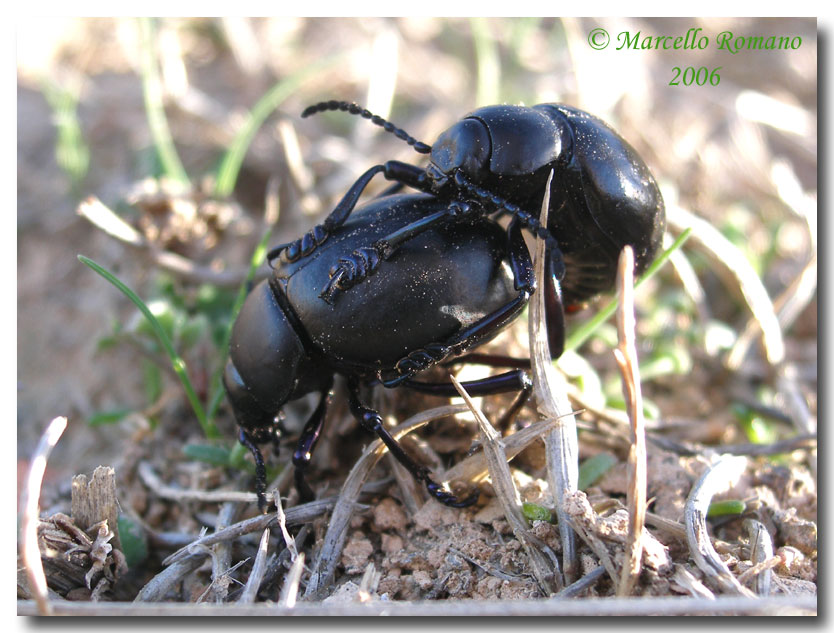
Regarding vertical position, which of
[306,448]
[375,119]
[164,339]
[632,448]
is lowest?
[306,448]

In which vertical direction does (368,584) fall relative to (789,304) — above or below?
below

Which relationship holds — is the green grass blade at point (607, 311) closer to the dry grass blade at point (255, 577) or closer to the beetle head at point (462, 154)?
the beetle head at point (462, 154)

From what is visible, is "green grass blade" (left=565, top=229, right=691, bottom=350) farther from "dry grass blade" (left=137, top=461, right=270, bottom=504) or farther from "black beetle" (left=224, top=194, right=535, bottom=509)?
"dry grass blade" (left=137, top=461, right=270, bottom=504)

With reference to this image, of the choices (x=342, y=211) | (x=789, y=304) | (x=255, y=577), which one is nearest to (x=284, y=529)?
(x=255, y=577)

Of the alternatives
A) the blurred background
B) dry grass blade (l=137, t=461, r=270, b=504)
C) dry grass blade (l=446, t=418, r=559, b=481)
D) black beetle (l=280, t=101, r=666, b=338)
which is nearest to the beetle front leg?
black beetle (l=280, t=101, r=666, b=338)

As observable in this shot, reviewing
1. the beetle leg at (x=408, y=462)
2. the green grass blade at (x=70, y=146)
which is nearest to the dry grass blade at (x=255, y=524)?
the beetle leg at (x=408, y=462)

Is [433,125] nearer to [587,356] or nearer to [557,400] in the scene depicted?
[587,356]

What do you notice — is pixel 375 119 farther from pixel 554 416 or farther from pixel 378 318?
pixel 554 416
